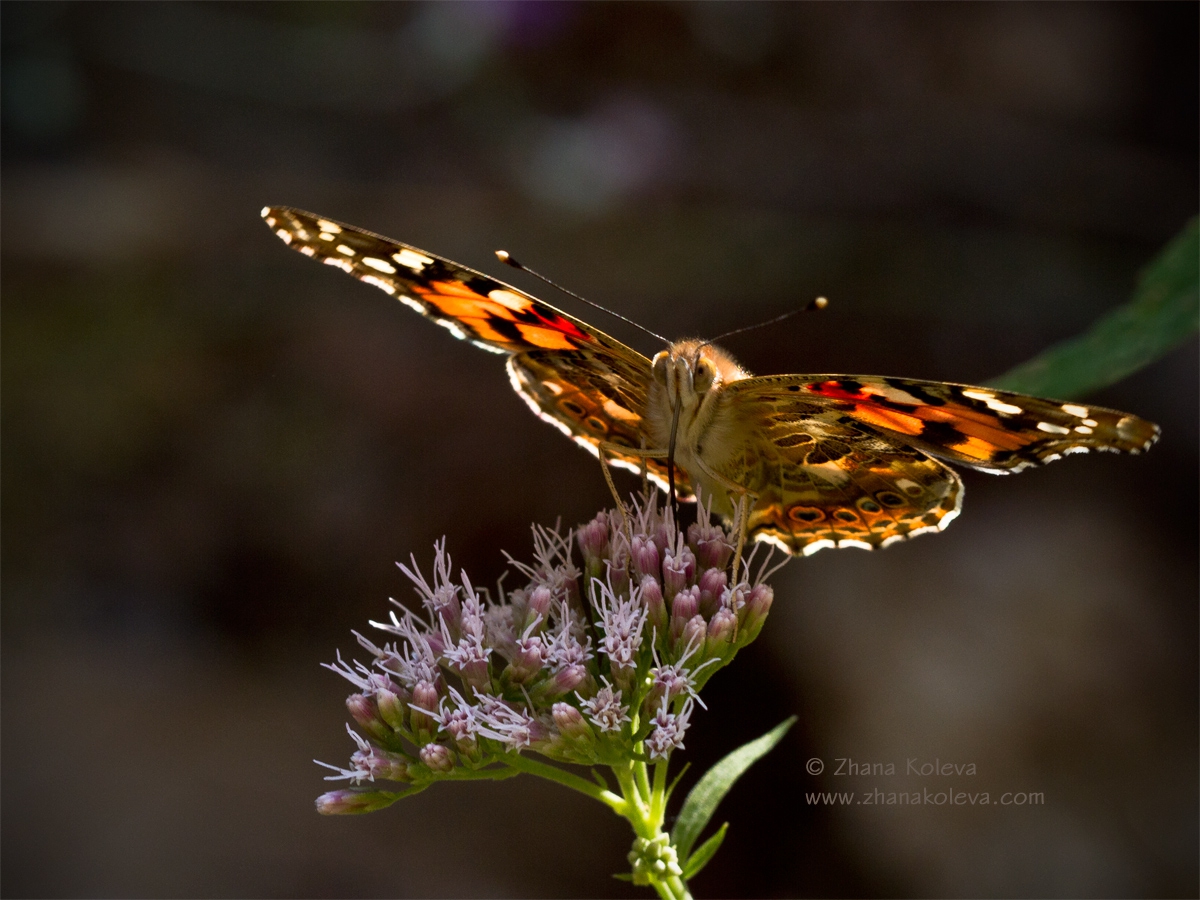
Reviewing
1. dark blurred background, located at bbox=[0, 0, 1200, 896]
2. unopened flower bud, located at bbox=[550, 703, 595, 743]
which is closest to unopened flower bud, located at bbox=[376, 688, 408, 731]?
unopened flower bud, located at bbox=[550, 703, 595, 743]

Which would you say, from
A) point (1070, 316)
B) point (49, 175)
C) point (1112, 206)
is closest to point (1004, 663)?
point (1070, 316)

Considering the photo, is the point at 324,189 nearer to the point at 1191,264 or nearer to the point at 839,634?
the point at 839,634

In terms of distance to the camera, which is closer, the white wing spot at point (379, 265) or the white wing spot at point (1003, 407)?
the white wing spot at point (1003, 407)

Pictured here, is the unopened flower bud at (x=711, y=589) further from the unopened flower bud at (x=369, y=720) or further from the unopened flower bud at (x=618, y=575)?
the unopened flower bud at (x=369, y=720)

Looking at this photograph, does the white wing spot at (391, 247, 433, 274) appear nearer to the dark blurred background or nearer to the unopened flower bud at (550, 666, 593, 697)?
the unopened flower bud at (550, 666, 593, 697)

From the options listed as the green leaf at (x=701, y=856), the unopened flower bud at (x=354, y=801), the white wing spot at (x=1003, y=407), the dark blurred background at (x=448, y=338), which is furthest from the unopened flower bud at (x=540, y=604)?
the dark blurred background at (x=448, y=338)

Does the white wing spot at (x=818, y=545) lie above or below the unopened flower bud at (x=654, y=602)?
above
